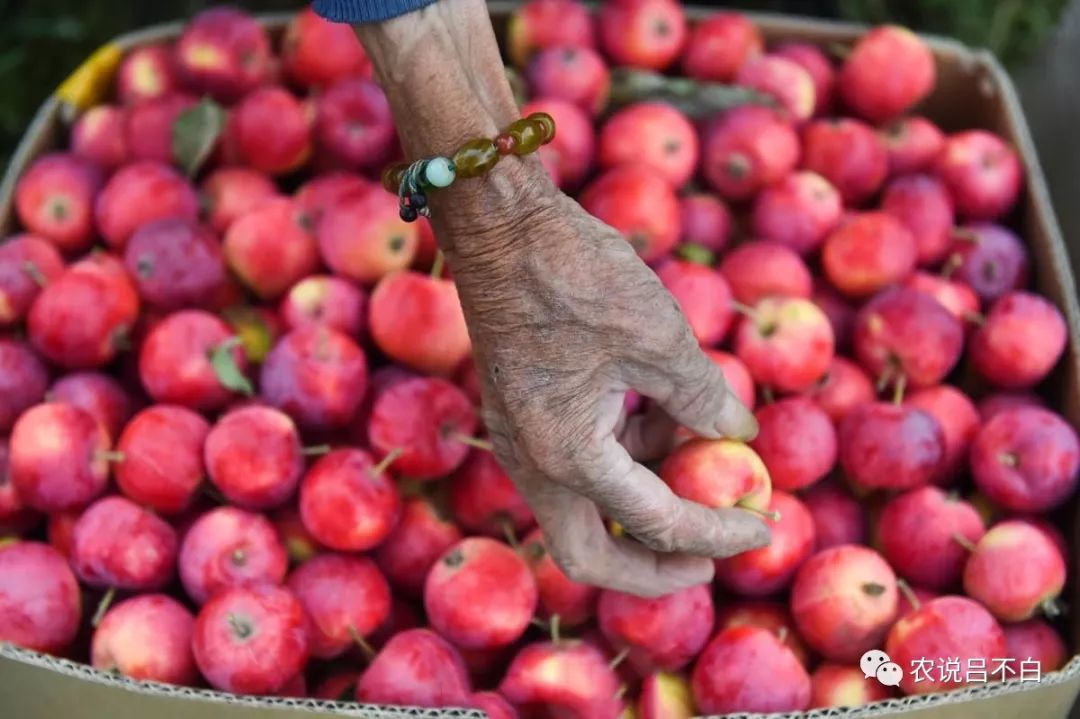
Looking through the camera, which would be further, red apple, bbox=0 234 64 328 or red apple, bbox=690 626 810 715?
red apple, bbox=0 234 64 328

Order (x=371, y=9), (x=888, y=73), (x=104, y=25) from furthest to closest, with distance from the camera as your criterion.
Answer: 1. (x=104, y=25)
2. (x=888, y=73)
3. (x=371, y=9)

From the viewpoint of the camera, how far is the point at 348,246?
1651 mm

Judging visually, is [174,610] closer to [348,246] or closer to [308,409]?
[308,409]

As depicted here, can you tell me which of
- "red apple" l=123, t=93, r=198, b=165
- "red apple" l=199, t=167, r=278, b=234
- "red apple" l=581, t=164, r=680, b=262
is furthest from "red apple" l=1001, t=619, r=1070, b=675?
"red apple" l=123, t=93, r=198, b=165

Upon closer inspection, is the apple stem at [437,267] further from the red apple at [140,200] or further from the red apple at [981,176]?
the red apple at [981,176]

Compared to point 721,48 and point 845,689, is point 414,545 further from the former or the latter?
point 721,48

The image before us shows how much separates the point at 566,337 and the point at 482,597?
0.46m

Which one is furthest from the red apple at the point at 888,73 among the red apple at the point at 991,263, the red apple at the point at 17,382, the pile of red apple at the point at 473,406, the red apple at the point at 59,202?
the red apple at the point at 17,382

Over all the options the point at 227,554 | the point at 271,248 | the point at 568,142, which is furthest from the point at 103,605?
the point at 568,142

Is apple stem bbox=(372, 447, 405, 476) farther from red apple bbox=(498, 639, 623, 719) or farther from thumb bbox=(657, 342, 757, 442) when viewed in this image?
thumb bbox=(657, 342, 757, 442)

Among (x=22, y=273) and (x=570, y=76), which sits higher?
(x=570, y=76)

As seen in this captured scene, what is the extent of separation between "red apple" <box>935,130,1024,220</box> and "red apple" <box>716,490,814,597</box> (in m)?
0.78

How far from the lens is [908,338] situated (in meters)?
1.58

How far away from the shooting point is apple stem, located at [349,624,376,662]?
138 centimetres
